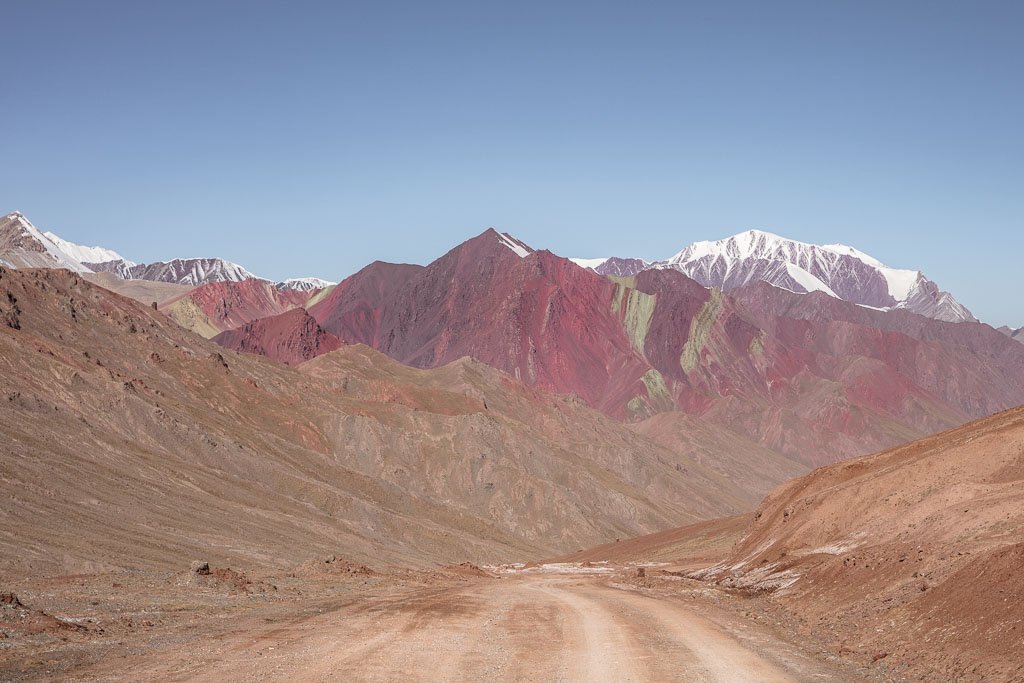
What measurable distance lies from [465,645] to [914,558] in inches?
488

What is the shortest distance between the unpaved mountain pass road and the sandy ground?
0.03 metres

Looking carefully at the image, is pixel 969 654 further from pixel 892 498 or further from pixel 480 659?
pixel 892 498

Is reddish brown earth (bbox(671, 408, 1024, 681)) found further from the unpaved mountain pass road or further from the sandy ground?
the unpaved mountain pass road

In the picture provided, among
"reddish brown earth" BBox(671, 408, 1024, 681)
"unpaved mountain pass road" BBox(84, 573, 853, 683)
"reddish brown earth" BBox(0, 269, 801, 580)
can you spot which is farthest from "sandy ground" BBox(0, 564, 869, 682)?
"reddish brown earth" BBox(0, 269, 801, 580)

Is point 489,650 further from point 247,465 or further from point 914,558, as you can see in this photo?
point 247,465

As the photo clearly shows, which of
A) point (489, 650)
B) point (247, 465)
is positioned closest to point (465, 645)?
point (489, 650)

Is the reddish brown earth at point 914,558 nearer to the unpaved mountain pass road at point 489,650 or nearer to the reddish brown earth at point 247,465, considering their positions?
the unpaved mountain pass road at point 489,650

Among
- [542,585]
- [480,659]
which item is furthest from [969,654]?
[542,585]

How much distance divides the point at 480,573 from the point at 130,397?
4336 cm

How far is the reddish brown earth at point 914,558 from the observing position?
19984 mm

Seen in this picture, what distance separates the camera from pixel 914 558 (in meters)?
25.8

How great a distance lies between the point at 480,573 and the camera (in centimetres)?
5700

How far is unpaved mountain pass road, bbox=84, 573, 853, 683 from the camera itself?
19344 millimetres

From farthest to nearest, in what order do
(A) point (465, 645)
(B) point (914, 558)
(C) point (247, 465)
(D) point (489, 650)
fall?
(C) point (247, 465) → (B) point (914, 558) → (A) point (465, 645) → (D) point (489, 650)
